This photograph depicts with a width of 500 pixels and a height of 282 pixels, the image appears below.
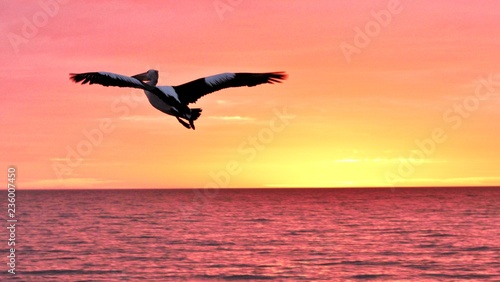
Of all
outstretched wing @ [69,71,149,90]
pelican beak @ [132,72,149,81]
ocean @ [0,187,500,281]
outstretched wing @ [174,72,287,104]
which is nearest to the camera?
outstretched wing @ [69,71,149,90]

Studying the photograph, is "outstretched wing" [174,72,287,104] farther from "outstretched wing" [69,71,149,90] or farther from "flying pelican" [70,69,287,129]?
"outstretched wing" [69,71,149,90]

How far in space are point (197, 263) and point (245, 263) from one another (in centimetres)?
349

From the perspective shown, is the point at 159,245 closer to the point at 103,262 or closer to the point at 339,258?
the point at 103,262

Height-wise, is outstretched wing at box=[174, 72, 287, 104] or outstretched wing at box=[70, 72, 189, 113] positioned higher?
outstretched wing at box=[174, 72, 287, 104]

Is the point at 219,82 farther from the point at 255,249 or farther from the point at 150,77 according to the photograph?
the point at 255,249

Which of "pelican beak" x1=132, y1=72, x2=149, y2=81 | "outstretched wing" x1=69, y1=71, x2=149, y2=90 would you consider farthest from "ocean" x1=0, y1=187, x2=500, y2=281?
"pelican beak" x1=132, y1=72, x2=149, y2=81

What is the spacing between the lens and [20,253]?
54.6 metres

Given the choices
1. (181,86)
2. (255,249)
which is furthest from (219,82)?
(255,249)

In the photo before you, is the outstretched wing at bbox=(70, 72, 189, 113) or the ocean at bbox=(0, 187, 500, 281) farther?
the ocean at bbox=(0, 187, 500, 281)

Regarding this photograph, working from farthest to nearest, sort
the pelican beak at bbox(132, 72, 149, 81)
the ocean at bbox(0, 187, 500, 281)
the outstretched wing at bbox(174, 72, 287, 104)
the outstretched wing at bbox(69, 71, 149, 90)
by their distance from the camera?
the ocean at bbox(0, 187, 500, 281), the outstretched wing at bbox(174, 72, 287, 104), the pelican beak at bbox(132, 72, 149, 81), the outstretched wing at bbox(69, 71, 149, 90)

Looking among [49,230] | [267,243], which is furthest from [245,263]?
[49,230]

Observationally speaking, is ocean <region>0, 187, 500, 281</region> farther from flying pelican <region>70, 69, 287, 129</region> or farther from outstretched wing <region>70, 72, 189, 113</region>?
outstretched wing <region>70, 72, 189, 113</region>

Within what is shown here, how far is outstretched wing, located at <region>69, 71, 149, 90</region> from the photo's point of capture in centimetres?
735

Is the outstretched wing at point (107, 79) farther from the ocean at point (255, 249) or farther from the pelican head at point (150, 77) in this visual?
the ocean at point (255, 249)
